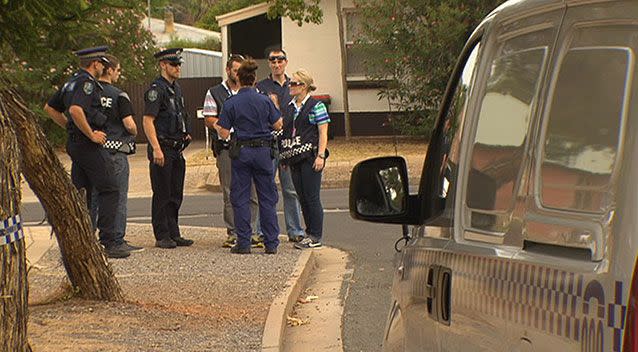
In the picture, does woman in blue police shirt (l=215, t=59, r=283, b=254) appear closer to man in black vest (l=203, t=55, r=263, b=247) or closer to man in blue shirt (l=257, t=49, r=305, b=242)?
man in black vest (l=203, t=55, r=263, b=247)

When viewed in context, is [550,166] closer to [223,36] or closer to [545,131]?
[545,131]

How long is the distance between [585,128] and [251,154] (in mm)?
9782

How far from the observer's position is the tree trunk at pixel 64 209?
8.27 m

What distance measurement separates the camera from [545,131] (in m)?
3.25

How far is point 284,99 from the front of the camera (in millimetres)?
13789

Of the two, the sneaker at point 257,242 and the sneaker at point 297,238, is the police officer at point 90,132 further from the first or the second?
the sneaker at point 297,238

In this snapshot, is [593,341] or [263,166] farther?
[263,166]

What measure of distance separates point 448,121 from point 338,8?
26.8 m

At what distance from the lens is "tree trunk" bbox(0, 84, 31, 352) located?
6.54m

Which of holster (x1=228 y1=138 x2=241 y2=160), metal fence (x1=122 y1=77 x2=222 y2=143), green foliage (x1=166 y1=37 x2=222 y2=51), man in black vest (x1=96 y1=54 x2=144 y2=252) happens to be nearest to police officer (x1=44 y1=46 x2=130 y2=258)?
man in black vest (x1=96 y1=54 x2=144 y2=252)

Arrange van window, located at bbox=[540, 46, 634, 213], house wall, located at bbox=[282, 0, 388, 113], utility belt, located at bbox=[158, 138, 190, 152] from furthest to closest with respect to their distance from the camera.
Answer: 1. house wall, located at bbox=[282, 0, 388, 113]
2. utility belt, located at bbox=[158, 138, 190, 152]
3. van window, located at bbox=[540, 46, 634, 213]

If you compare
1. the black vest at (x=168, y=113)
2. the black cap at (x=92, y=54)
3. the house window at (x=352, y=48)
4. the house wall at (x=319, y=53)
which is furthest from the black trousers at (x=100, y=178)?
the house wall at (x=319, y=53)

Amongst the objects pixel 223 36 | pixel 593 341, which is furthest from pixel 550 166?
pixel 223 36

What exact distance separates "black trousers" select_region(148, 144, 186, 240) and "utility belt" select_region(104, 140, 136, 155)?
0.55 meters
